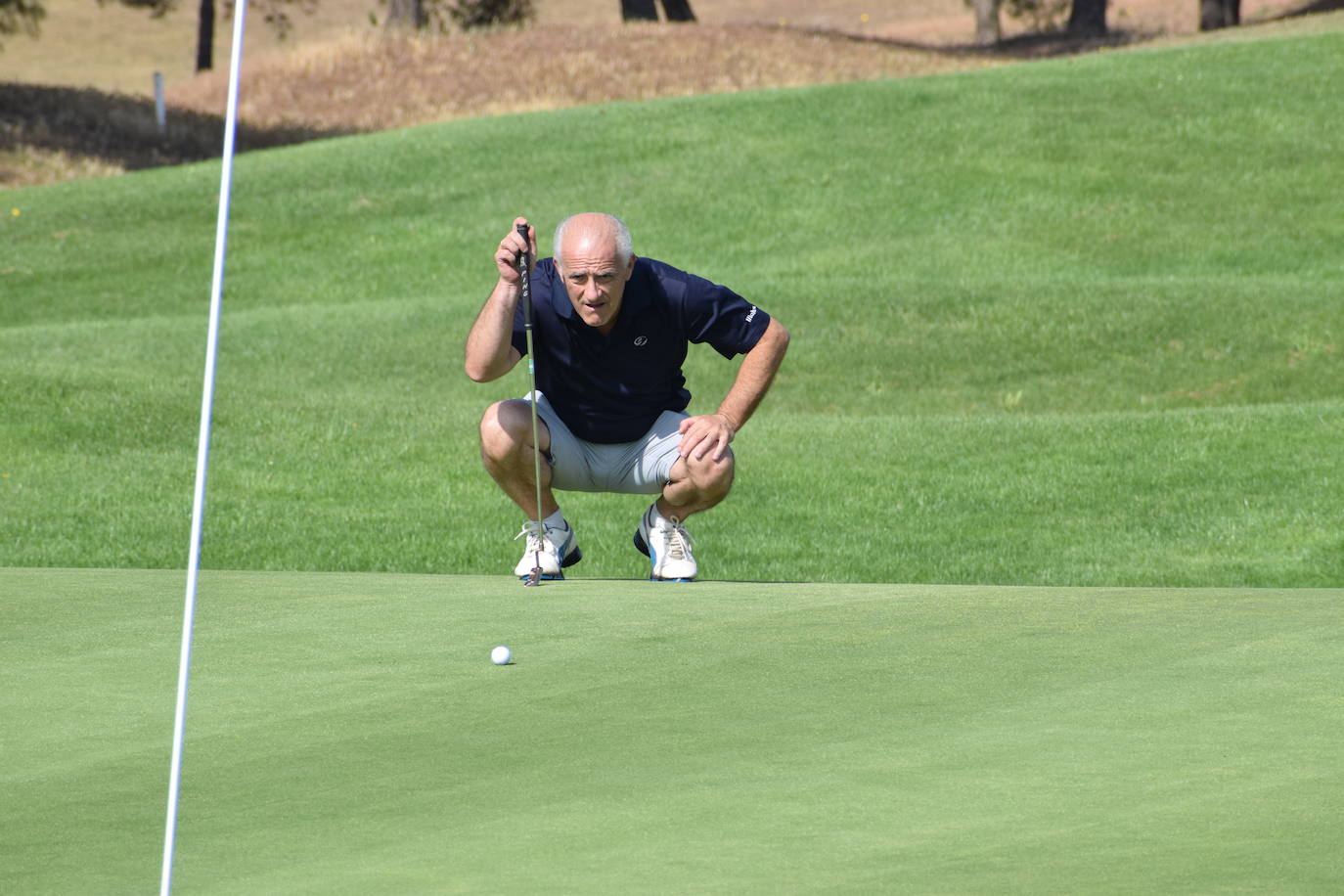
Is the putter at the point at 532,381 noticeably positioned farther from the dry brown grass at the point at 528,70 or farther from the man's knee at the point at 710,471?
the dry brown grass at the point at 528,70

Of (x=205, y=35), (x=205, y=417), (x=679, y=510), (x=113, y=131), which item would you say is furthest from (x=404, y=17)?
(x=205, y=417)

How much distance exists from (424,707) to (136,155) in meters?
34.3

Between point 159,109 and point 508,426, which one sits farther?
point 159,109

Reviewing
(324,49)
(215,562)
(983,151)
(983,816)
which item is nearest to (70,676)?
(983,816)

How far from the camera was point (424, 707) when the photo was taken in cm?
516

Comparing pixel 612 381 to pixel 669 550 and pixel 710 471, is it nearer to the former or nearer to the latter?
pixel 710 471

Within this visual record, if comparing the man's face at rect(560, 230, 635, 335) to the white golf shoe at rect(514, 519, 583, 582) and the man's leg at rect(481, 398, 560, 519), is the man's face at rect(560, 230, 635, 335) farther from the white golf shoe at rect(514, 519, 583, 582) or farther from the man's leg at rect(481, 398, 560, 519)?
the white golf shoe at rect(514, 519, 583, 582)

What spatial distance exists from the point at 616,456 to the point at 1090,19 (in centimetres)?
4639

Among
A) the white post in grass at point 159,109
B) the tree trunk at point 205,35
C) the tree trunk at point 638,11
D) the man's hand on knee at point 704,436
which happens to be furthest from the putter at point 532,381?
the tree trunk at point 205,35

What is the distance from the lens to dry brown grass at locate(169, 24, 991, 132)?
37.5 meters

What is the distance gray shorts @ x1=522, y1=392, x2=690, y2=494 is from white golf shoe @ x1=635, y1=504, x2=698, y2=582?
18 cm

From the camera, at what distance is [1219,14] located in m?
46.3

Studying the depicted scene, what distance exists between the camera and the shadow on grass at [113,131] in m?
37.3

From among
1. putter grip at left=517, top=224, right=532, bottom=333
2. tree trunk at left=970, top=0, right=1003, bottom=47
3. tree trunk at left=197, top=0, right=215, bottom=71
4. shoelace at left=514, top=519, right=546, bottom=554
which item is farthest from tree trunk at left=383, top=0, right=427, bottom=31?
putter grip at left=517, top=224, right=532, bottom=333
